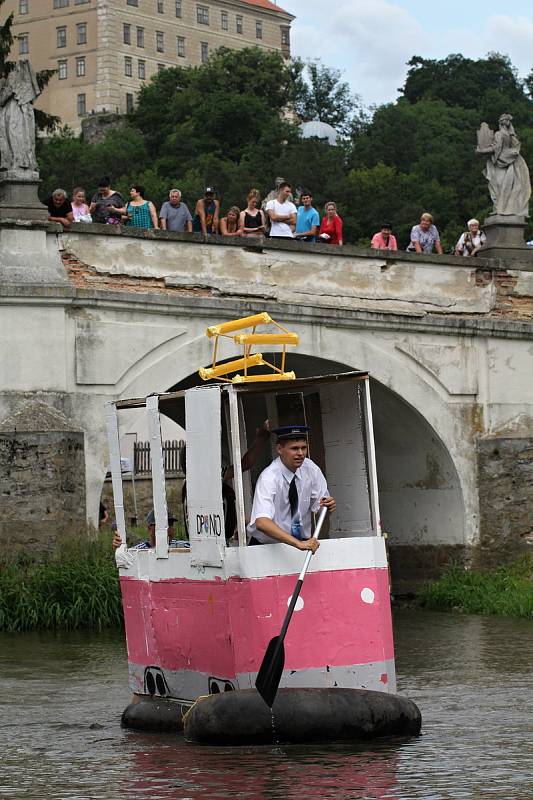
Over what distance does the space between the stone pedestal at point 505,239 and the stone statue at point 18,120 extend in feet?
22.4

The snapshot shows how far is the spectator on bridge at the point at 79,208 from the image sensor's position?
21.1 meters

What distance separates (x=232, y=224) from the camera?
22.6m

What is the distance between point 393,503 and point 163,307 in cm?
529

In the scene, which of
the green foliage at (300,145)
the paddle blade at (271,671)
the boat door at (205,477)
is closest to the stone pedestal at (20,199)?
the boat door at (205,477)

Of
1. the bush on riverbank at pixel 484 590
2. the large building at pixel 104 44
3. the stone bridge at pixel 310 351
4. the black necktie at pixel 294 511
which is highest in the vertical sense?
the large building at pixel 104 44

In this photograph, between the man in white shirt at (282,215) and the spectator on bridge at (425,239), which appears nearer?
the man in white shirt at (282,215)

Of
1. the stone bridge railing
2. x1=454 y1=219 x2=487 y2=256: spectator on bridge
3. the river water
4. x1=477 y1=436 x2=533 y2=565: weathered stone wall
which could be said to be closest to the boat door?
the river water

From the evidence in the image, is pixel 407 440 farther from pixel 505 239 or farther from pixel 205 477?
pixel 205 477

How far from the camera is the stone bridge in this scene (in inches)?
791

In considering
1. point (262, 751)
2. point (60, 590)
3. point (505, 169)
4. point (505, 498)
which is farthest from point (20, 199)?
point (262, 751)

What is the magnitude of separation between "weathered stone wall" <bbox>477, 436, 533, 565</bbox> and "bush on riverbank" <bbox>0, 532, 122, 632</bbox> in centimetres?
580

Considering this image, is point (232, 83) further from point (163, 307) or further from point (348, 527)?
point (348, 527)

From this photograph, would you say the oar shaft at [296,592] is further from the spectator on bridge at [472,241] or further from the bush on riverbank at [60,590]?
the spectator on bridge at [472,241]

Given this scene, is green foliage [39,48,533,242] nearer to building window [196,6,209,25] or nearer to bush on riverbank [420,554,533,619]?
building window [196,6,209,25]
